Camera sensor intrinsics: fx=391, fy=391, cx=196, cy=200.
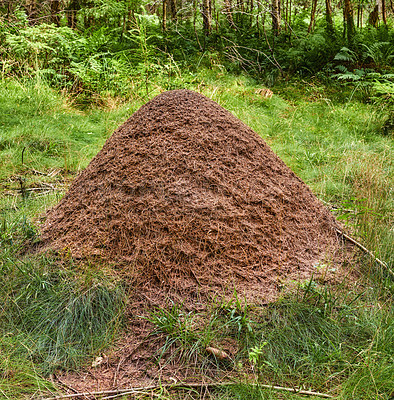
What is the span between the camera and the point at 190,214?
2637 millimetres

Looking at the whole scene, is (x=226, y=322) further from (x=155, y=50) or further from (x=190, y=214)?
(x=155, y=50)

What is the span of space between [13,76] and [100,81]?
1626mm

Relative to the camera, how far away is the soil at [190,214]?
2518mm

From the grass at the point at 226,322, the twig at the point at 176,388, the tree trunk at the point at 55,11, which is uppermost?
the tree trunk at the point at 55,11

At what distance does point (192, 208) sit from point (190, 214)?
46 mm

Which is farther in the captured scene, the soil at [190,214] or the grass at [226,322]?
the soil at [190,214]

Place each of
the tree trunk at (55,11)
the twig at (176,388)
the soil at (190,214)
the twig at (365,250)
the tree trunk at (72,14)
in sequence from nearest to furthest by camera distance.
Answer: the twig at (176,388) → the soil at (190,214) → the twig at (365,250) → the tree trunk at (55,11) → the tree trunk at (72,14)

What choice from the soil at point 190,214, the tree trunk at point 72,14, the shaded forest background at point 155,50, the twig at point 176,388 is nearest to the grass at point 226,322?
the twig at point 176,388

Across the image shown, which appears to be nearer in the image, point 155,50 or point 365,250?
A: point 365,250

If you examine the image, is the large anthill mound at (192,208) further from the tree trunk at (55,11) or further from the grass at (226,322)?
the tree trunk at (55,11)

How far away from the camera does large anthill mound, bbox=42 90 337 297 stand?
257 cm

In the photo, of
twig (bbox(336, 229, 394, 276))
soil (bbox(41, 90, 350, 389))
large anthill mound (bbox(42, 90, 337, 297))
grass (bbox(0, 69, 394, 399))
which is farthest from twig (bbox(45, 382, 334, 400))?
twig (bbox(336, 229, 394, 276))

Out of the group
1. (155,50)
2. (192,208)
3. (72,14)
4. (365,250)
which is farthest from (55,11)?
(365,250)

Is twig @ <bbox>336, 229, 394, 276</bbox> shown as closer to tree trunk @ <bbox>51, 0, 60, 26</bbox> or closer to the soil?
the soil
